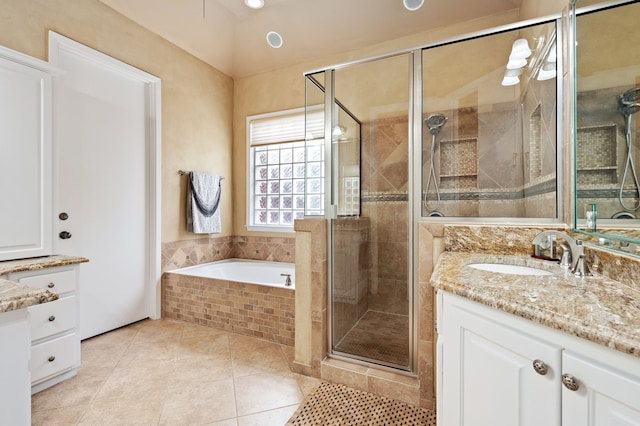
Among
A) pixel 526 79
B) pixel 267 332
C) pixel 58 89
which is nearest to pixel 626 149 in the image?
pixel 526 79

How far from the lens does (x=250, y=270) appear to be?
3.60 m

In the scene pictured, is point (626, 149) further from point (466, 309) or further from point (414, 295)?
point (414, 295)

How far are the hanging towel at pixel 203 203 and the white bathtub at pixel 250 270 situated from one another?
0.41 m

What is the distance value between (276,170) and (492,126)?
2.48 metres

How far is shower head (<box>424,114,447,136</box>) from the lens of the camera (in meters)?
1.99

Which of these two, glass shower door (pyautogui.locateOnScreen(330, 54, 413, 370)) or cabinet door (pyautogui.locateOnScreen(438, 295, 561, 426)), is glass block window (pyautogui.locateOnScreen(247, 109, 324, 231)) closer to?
glass shower door (pyautogui.locateOnScreen(330, 54, 413, 370))

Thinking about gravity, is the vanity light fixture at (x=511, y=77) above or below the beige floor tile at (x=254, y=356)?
above

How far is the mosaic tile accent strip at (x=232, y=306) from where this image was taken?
2.41 metres

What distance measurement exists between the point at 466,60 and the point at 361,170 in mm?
1073

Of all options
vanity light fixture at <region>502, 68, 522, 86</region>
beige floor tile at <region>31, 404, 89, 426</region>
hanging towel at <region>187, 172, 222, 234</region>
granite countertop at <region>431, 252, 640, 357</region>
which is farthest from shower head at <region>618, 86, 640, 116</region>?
hanging towel at <region>187, 172, 222, 234</region>

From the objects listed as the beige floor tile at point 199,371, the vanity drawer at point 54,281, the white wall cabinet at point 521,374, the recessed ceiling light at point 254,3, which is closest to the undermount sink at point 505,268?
the white wall cabinet at point 521,374

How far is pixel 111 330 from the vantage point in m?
2.69

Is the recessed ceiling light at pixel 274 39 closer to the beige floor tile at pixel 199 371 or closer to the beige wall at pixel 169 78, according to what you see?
the beige wall at pixel 169 78

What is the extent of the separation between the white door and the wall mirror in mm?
3048
